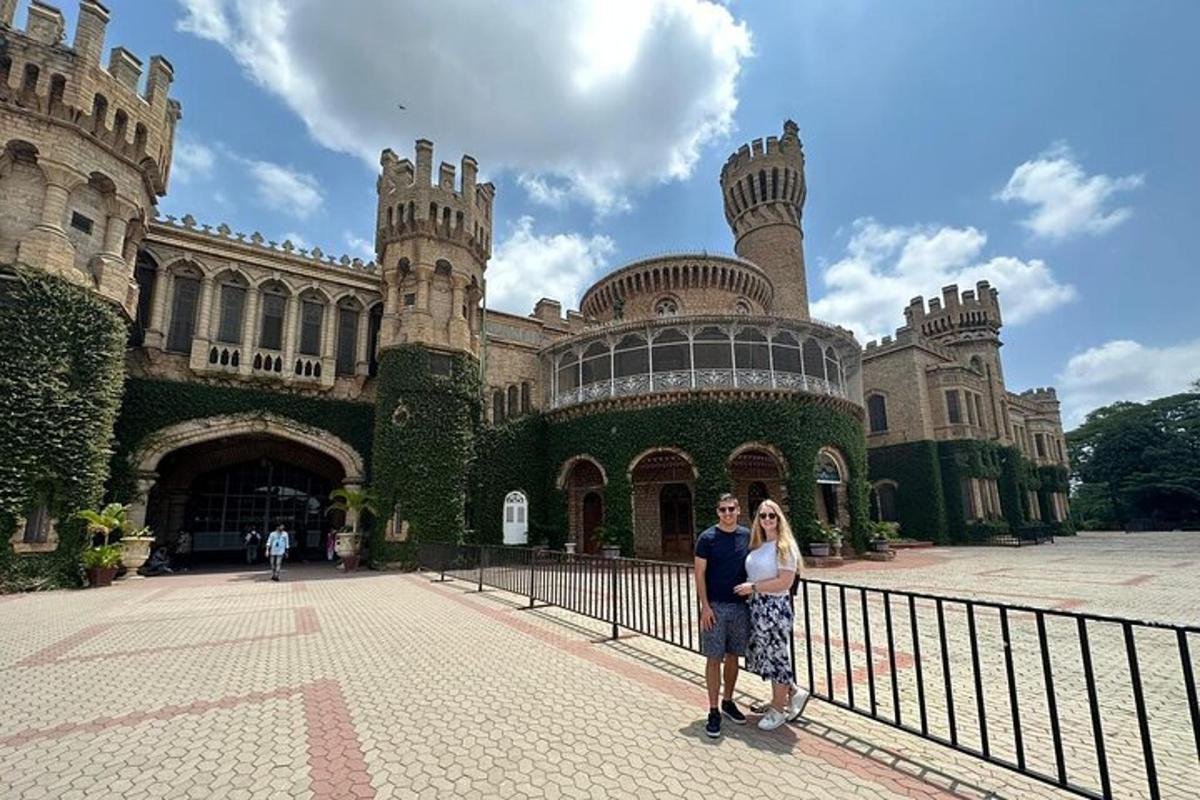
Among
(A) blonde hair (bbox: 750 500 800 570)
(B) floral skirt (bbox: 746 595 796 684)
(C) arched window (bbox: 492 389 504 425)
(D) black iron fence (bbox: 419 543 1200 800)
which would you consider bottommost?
(D) black iron fence (bbox: 419 543 1200 800)

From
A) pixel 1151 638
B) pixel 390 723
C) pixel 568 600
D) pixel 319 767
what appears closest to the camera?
pixel 319 767

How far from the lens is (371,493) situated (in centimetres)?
1906

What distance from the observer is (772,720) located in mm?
→ 4379

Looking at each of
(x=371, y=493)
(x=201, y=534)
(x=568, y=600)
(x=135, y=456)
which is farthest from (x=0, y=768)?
(x=201, y=534)

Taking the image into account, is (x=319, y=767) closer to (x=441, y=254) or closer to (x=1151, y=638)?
(x=1151, y=638)

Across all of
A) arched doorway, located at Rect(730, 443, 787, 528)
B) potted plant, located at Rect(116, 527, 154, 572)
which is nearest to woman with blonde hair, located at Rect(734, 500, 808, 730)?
arched doorway, located at Rect(730, 443, 787, 528)

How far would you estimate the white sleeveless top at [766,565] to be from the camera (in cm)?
438

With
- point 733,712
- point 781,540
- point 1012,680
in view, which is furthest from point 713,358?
point 1012,680

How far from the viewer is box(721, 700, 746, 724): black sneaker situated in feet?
14.9

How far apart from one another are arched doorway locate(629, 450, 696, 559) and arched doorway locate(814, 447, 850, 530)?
5064mm

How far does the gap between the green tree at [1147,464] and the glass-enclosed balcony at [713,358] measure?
147 ft

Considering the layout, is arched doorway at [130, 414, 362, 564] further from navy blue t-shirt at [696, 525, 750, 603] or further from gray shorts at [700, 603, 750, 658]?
gray shorts at [700, 603, 750, 658]

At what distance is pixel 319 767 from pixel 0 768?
2313 millimetres

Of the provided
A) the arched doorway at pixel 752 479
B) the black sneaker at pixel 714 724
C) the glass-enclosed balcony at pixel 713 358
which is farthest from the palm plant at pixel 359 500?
the black sneaker at pixel 714 724
